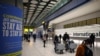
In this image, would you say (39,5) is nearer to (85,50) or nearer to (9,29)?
(9,29)

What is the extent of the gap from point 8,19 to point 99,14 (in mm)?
15217

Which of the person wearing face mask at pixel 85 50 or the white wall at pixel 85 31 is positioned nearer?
the person wearing face mask at pixel 85 50

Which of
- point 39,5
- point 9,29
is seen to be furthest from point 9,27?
point 39,5

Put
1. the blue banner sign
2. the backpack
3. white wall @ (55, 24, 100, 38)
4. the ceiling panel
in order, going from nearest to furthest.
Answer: the backpack → the blue banner sign → white wall @ (55, 24, 100, 38) → the ceiling panel

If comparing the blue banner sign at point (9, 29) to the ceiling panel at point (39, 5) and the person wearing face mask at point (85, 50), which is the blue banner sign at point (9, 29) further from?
the ceiling panel at point (39, 5)

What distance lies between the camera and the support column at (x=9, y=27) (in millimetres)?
4902

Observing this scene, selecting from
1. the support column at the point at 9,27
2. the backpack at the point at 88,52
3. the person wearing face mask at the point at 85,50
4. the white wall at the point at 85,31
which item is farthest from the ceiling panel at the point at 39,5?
the backpack at the point at 88,52

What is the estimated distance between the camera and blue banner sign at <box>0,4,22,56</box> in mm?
4902

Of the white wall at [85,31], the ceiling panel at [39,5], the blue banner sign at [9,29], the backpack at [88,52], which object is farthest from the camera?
the ceiling panel at [39,5]

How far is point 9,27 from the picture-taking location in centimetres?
505

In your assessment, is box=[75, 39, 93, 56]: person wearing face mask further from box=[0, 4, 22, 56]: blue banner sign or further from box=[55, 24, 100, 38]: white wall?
box=[55, 24, 100, 38]: white wall

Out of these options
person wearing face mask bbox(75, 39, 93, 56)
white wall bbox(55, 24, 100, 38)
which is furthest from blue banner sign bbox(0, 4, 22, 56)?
white wall bbox(55, 24, 100, 38)

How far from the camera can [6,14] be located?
493 cm

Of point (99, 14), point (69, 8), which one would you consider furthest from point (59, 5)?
point (99, 14)
